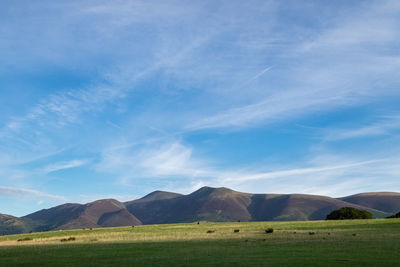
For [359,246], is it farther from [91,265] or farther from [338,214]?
[338,214]

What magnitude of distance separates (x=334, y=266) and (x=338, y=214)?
101 metres

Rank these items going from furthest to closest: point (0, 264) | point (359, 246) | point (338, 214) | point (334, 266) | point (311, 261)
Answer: point (338, 214)
point (359, 246)
point (0, 264)
point (311, 261)
point (334, 266)

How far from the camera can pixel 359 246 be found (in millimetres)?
33781

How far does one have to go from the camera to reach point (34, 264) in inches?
1166

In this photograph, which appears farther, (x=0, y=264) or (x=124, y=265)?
(x=0, y=264)

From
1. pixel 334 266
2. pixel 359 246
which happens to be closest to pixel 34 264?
pixel 334 266

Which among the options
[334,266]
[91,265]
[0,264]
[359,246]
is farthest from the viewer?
[359,246]

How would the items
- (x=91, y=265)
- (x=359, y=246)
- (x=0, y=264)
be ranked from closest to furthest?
(x=91, y=265), (x=0, y=264), (x=359, y=246)

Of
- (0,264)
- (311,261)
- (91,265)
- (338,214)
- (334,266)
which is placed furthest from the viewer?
(338,214)

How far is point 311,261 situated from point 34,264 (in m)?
20.9

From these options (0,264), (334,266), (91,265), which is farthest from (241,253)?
(0,264)

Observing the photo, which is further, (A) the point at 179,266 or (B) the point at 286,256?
(B) the point at 286,256

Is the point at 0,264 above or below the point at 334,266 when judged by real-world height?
above

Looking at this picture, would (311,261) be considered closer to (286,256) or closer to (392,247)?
(286,256)
